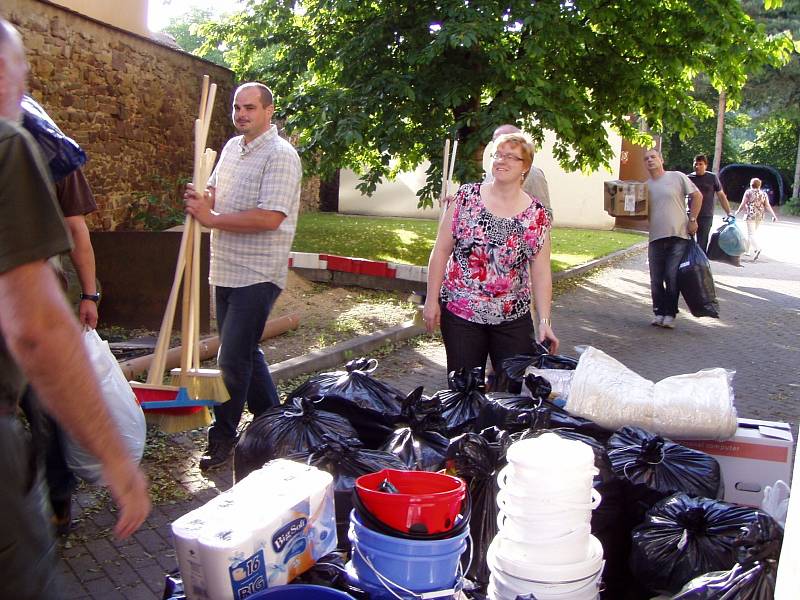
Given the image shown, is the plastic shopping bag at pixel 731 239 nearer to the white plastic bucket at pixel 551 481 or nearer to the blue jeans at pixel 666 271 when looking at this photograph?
the blue jeans at pixel 666 271

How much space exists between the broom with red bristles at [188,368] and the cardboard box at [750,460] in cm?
243

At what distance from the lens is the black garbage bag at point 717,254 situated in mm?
13703

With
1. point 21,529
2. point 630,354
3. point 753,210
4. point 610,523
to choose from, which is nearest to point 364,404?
→ point 610,523

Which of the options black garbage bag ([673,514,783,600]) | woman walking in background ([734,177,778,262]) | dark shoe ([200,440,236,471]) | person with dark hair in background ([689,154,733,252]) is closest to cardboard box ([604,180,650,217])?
woman walking in background ([734,177,778,262])

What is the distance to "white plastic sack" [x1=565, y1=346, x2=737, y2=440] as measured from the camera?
11.2 ft

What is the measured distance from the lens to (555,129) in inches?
405

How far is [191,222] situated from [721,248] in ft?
36.7

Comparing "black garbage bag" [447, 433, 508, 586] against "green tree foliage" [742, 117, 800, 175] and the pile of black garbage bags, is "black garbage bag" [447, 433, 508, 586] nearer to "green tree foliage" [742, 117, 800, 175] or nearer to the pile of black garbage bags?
the pile of black garbage bags

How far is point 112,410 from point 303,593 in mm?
1869

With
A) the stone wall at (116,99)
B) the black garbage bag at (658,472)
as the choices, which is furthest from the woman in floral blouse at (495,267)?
the stone wall at (116,99)

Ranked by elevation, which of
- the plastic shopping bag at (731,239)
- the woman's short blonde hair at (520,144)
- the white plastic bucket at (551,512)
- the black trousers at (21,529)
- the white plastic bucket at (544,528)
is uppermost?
the woman's short blonde hair at (520,144)

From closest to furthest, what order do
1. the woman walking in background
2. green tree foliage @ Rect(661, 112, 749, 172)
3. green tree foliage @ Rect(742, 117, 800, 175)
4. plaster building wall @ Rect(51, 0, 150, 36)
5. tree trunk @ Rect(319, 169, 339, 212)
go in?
plaster building wall @ Rect(51, 0, 150, 36), the woman walking in background, tree trunk @ Rect(319, 169, 339, 212), green tree foliage @ Rect(661, 112, 749, 172), green tree foliage @ Rect(742, 117, 800, 175)

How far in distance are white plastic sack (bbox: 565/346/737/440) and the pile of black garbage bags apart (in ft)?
0.28

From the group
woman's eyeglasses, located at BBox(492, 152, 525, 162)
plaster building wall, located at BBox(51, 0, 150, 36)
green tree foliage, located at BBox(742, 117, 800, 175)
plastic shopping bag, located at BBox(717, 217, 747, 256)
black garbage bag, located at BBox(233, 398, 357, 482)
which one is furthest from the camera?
green tree foliage, located at BBox(742, 117, 800, 175)
